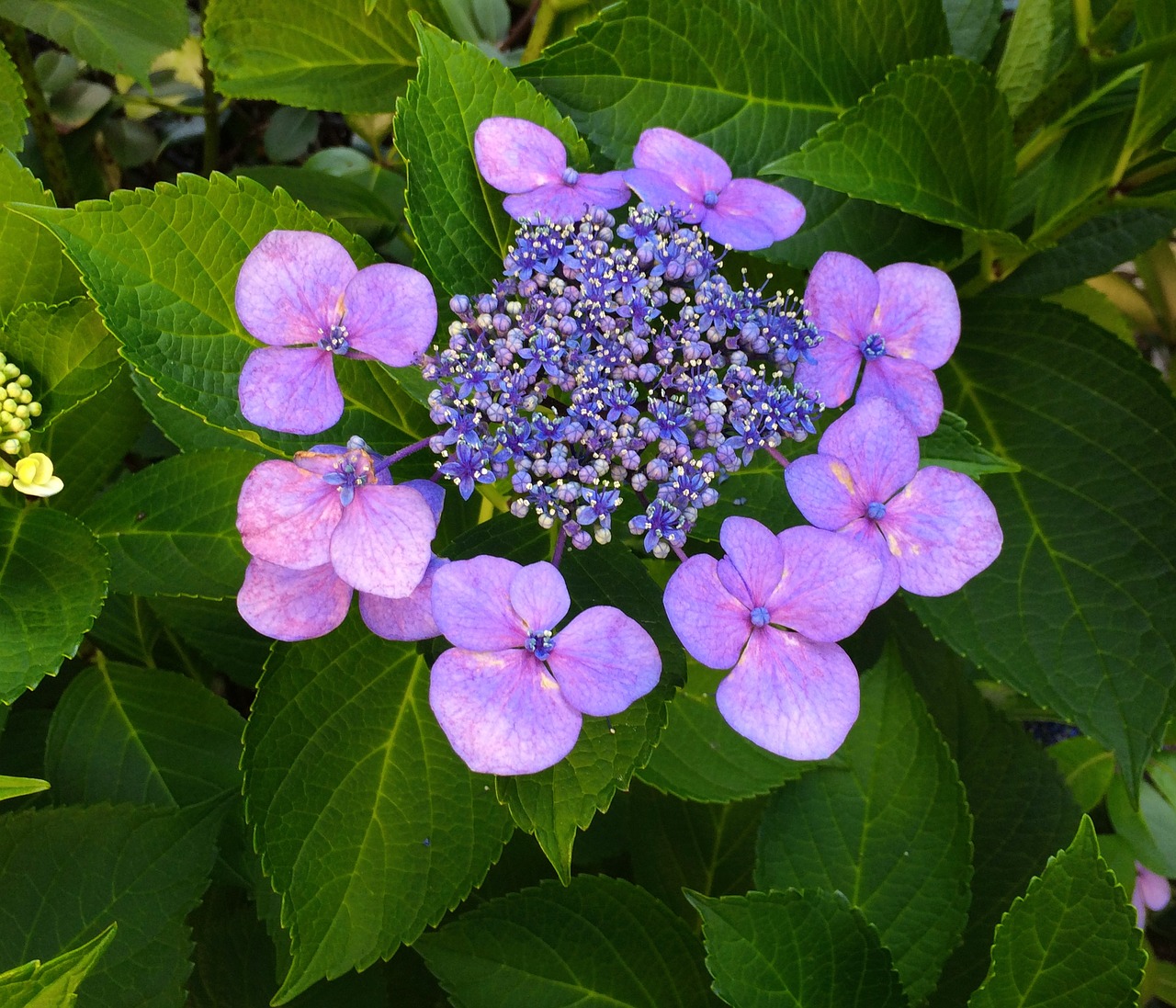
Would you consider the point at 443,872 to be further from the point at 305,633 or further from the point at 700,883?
the point at 700,883

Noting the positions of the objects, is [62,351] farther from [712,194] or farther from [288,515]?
[712,194]

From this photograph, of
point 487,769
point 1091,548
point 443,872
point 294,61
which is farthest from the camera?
point 294,61

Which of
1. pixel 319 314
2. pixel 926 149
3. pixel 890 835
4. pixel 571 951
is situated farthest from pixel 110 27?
pixel 890 835

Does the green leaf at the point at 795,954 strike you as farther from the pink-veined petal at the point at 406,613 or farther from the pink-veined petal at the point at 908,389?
the pink-veined petal at the point at 908,389

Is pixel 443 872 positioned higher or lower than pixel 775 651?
lower

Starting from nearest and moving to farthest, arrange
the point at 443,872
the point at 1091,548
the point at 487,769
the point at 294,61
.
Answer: the point at 487,769
the point at 443,872
the point at 1091,548
the point at 294,61

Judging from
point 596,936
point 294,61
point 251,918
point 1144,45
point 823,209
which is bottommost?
point 251,918

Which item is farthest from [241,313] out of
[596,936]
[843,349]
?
[596,936]
